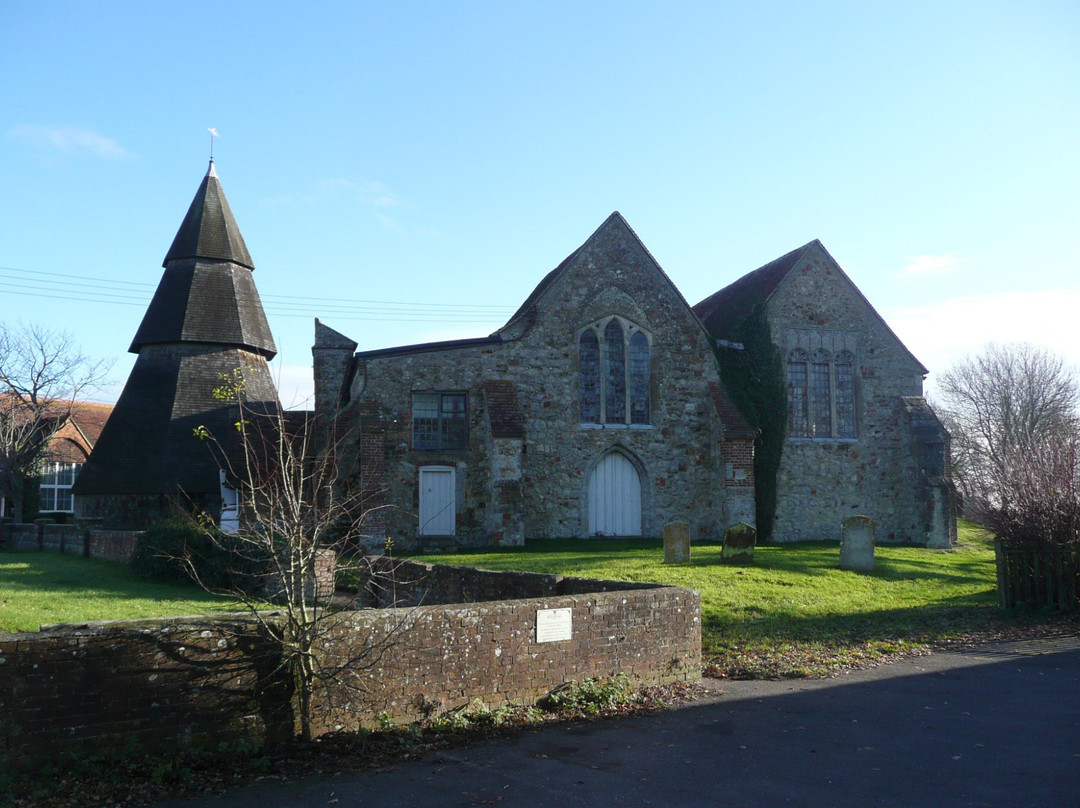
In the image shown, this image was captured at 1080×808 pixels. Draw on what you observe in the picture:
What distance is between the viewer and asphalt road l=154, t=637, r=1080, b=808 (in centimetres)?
654

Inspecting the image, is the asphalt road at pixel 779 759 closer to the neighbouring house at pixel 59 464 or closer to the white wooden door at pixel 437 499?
the white wooden door at pixel 437 499

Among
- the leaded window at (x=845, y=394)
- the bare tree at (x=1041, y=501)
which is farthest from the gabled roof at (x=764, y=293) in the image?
the bare tree at (x=1041, y=501)

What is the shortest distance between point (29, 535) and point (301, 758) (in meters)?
→ 30.0

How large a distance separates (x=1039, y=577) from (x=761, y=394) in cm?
1299

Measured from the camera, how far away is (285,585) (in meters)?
7.75

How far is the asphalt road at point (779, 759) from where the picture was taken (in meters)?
6.54

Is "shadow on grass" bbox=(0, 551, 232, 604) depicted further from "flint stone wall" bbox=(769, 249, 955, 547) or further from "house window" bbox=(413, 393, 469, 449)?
"flint stone wall" bbox=(769, 249, 955, 547)

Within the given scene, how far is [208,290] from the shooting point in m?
35.8

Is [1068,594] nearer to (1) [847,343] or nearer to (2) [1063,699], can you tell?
(2) [1063,699]

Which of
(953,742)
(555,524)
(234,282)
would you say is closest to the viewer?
(953,742)

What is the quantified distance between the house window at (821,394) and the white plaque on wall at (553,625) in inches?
840

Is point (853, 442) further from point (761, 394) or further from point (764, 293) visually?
point (764, 293)

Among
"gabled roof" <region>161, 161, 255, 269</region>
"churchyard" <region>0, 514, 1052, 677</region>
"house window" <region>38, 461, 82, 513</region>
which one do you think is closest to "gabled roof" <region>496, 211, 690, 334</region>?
"churchyard" <region>0, 514, 1052, 677</region>

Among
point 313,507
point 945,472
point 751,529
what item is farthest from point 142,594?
point 945,472
